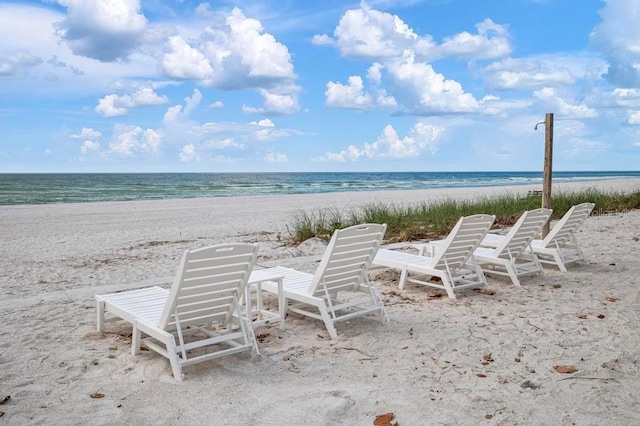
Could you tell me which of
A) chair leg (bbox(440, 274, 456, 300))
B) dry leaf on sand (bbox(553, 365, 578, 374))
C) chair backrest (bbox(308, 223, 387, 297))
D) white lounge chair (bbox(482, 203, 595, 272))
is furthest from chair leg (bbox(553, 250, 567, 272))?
dry leaf on sand (bbox(553, 365, 578, 374))

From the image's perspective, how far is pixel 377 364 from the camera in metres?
4.36

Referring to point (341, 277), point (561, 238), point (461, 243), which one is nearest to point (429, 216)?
point (561, 238)

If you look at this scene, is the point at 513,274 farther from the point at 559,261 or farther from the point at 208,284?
the point at 208,284

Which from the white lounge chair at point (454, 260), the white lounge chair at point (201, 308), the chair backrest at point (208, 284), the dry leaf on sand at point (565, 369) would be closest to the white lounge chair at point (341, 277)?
the white lounge chair at point (201, 308)

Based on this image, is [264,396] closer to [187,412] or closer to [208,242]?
[187,412]

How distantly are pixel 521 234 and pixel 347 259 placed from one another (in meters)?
3.06

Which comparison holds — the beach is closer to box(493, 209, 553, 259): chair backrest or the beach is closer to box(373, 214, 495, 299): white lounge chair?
box(373, 214, 495, 299): white lounge chair

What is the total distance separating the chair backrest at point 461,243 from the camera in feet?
21.3

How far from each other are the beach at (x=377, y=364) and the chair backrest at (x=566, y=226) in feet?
1.80

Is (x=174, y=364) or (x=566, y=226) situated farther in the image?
(x=566, y=226)

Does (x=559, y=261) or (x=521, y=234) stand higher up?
(x=521, y=234)

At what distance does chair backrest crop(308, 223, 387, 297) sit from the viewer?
5.12 metres

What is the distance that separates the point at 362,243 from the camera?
17.6 feet

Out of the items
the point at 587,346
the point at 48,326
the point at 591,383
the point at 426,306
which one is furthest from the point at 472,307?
the point at 48,326
